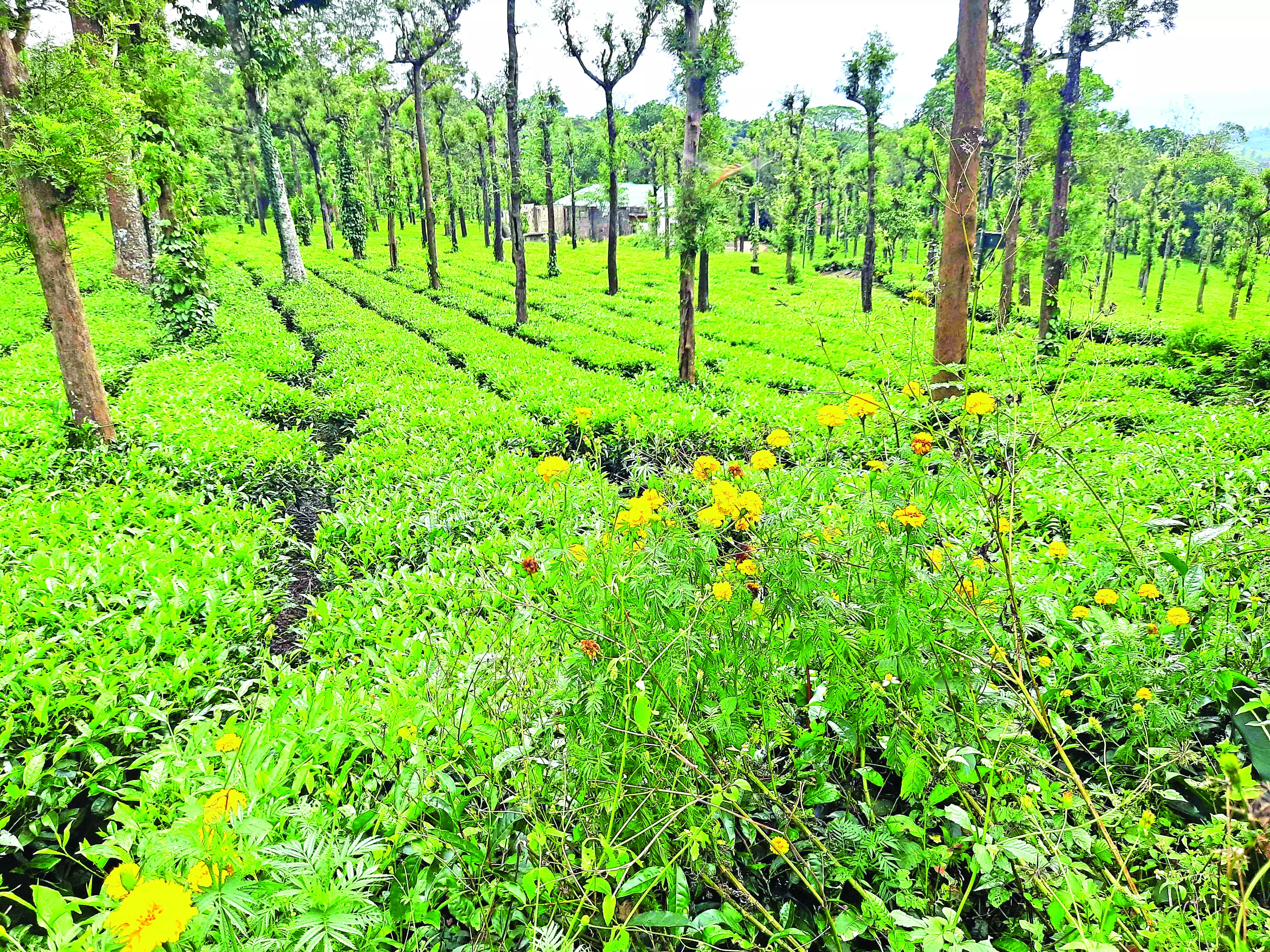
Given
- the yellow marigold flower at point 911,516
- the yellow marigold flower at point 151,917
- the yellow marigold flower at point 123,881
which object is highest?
the yellow marigold flower at point 911,516

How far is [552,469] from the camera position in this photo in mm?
2465

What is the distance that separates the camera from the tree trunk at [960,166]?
25.8 ft

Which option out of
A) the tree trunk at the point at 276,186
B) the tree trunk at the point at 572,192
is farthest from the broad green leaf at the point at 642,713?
the tree trunk at the point at 572,192

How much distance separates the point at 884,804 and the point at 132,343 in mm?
15014

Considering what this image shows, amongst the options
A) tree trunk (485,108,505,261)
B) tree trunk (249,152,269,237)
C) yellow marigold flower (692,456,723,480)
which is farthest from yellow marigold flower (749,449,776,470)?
tree trunk (249,152,269,237)

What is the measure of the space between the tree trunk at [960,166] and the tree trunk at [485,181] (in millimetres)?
39001

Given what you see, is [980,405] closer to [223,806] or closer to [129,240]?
[223,806]

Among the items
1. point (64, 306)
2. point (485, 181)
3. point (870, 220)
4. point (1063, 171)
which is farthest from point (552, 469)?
point (485, 181)

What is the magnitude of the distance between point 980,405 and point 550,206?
3351 cm

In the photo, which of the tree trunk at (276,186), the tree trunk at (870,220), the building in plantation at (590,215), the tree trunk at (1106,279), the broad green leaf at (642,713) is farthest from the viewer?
the building in plantation at (590,215)

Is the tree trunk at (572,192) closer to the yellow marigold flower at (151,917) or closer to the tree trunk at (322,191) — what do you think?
the tree trunk at (322,191)

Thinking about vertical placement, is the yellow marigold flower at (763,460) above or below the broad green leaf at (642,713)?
above

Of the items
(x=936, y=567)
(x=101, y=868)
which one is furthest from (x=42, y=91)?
(x=936, y=567)

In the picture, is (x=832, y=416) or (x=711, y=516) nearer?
(x=711, y=516)
